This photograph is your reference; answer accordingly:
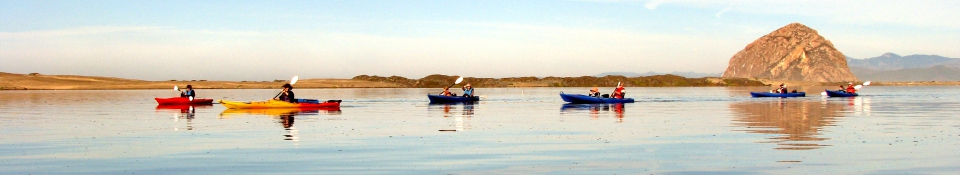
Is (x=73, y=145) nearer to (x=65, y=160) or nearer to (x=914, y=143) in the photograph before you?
(x=65, y=160)

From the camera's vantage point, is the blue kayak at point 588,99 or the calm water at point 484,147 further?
the blue kayak at point 588,99

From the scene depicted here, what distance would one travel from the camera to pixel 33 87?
457 feet

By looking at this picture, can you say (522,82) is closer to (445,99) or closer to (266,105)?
(445,99)

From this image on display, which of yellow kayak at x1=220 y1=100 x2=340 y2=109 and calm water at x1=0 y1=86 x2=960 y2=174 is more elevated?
yellow kayak at x1=220 y1=100 x2=340 y2=109

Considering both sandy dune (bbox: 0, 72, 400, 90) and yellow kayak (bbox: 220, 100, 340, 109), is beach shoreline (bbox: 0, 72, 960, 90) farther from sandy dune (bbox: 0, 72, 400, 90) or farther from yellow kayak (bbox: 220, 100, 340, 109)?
yellow kayak (bbox: 220, 100, 340, 109)

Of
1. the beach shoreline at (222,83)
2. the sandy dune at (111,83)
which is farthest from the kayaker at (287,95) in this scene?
the sandy dune at (111,83)

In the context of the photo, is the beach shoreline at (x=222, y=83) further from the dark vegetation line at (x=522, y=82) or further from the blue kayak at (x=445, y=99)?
the blue kayak at (x=445, y=99)

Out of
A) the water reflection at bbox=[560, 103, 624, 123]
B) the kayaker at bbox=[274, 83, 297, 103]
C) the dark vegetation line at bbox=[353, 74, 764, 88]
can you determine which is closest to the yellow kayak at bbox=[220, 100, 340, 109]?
the kayaker at bbox=[274, 83, 297, 103]

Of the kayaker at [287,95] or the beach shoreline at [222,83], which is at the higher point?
the beach shoreline at [222,83]

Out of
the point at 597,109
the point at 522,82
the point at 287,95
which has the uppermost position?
the point at 522,82

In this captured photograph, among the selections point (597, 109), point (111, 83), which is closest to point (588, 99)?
point (597, 109)

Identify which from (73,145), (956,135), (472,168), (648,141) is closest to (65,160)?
(73,145)

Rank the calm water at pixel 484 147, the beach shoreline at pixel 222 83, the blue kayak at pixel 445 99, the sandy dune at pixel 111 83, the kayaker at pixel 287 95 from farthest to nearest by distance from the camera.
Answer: the beach shoreline at pixel 222 83, the sandy dune at pixel 111 83, the blue kayak at pixel 445 99, the kayaker at pixel 287 95, the calm water at pixel 484 147

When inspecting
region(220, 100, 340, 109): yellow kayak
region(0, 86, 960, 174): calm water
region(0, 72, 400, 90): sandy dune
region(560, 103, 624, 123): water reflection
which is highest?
region(0, 72, 400, 90): sandy dune
